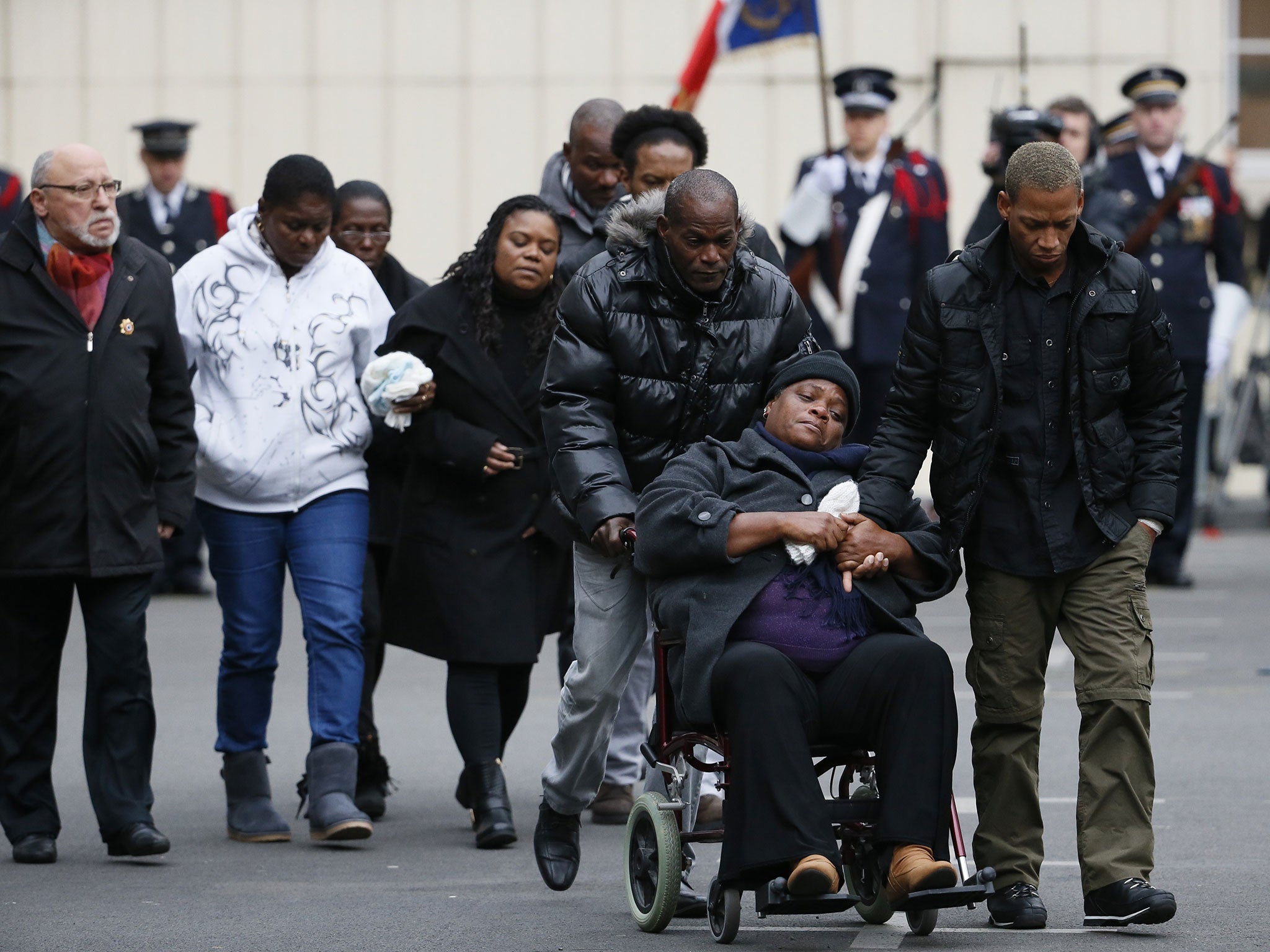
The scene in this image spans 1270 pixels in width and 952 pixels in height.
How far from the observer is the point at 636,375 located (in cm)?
636

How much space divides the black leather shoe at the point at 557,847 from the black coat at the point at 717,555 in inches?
31.4

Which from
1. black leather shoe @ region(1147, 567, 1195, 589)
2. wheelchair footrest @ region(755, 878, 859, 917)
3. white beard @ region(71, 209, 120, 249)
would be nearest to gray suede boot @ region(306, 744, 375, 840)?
white beard @ region(71, 209, 120, 249)

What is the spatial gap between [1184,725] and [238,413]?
4.03 meters

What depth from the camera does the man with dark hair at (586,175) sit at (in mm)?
8398

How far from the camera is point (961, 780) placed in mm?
8539

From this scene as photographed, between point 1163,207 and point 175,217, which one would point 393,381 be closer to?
point 175,217

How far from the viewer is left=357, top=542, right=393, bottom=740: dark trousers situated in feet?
26.8

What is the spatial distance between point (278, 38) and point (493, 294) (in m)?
12.5

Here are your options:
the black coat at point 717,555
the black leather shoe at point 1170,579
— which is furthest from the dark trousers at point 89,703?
the black leather shoe at point 1170,579

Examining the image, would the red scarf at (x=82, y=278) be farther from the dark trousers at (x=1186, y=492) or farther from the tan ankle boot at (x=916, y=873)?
the dark trousers at (x=1186, y=492)

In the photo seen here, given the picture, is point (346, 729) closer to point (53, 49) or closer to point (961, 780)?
point (961, 780)

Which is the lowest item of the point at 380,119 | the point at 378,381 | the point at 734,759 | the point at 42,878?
the point at 42,878

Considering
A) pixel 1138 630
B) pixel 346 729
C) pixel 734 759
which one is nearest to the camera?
pixel 734 759

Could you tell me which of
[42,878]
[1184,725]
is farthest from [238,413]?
[1184,725]
